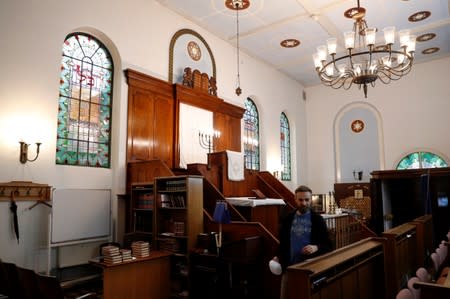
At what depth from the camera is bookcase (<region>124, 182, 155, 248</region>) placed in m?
5.88

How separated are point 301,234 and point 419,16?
7.51 metres

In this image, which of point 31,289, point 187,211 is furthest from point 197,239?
point 31,289

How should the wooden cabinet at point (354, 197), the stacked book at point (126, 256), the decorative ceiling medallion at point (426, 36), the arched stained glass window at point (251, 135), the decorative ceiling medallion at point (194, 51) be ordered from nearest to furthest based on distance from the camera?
the stacked book at point (126, 256) → the decorative ceiling medallion at point (194, 51) → the decorative ceiling medallion at point (426, 36) → the arched stained glass window at point (251, 135) → the wooden cabinet at point (354, 197)

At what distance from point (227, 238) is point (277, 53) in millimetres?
6893

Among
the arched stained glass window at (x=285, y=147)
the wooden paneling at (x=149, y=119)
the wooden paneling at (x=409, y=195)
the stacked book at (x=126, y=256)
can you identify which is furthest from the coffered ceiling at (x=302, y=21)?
the stacked book at (x=126, y=256)

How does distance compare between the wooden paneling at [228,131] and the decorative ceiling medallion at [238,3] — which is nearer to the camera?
the decorative ceiling medallion at [238,3]

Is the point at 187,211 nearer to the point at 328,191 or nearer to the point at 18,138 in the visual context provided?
the point at 18,138

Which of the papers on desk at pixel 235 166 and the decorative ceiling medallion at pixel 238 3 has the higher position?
the decorative ceiling medallion at pixel 238 3

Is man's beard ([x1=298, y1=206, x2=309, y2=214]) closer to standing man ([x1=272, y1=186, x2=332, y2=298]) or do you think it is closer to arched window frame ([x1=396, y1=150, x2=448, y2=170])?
standing man ([x1=272, y1=186, x2=332, y2=298])

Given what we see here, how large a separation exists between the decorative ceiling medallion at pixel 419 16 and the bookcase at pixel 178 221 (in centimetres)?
679

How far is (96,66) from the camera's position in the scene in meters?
6.57

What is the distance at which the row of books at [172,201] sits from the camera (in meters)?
5.54

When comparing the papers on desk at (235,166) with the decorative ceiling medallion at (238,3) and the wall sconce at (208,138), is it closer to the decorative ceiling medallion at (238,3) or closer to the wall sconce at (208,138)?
the wall sconce at (208,138)

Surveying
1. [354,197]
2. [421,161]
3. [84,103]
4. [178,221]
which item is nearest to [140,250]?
[178,221]
